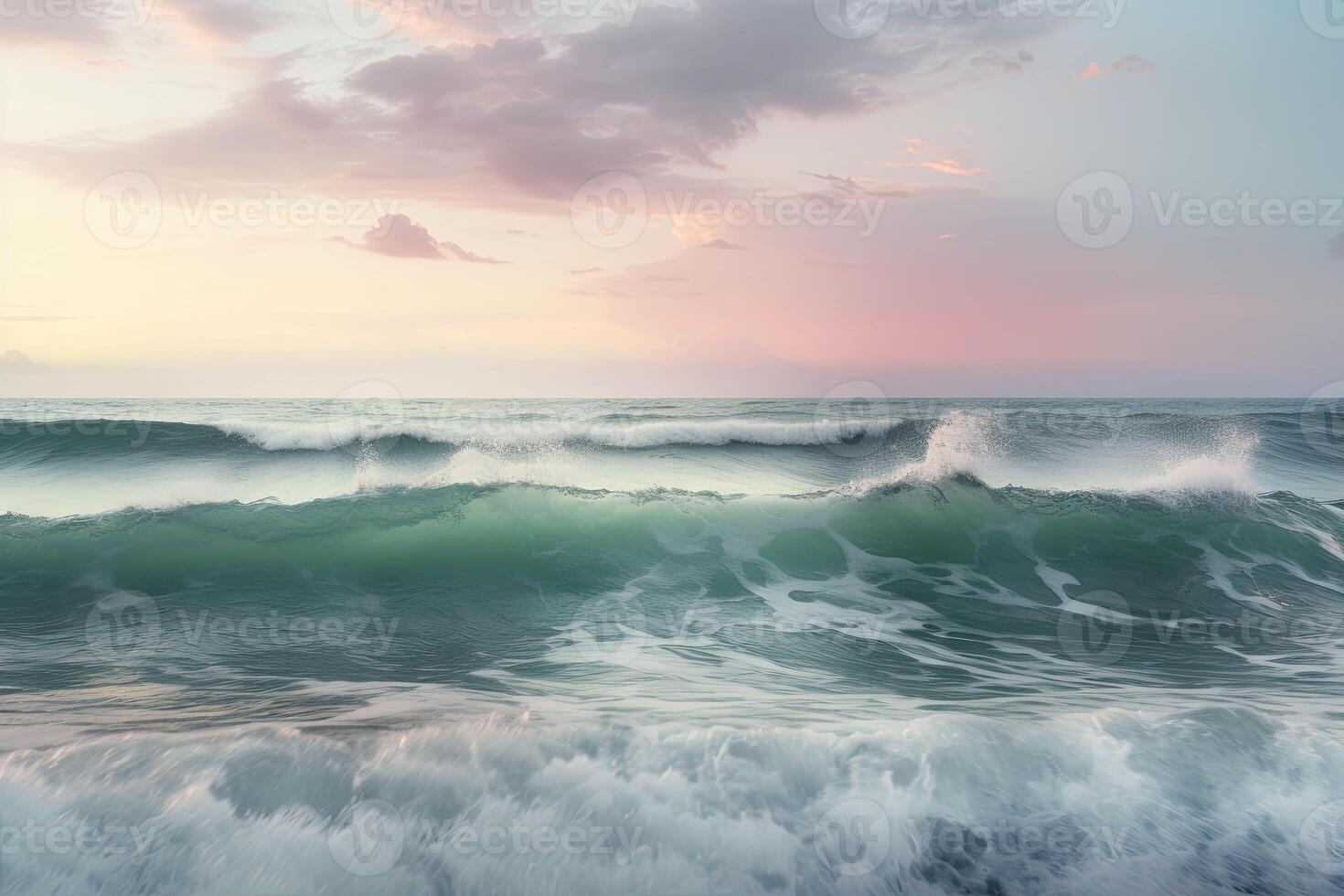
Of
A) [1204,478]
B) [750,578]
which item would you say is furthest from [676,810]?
[1204,478]

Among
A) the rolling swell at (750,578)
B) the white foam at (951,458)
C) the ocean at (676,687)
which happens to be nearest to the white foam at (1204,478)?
the ocean at (676,687)

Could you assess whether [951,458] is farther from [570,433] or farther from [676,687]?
[570,433]

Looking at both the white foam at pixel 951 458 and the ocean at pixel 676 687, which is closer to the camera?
the ocean at pixel 676 687

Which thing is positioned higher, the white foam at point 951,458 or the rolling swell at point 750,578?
the white foam at point 951,458

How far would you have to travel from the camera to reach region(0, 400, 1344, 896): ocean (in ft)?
11.4

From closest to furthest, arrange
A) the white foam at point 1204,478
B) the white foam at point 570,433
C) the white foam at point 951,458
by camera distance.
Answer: the white foam at point 1204,478 → the white foam at point 951,458 → the white foam at point 570,433

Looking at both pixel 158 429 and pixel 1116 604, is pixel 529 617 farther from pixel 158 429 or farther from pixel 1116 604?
pixel 158 429

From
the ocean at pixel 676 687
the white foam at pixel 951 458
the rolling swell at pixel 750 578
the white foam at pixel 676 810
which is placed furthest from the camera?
the white foam at pixel 951 458

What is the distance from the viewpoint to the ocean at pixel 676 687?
3475 mm

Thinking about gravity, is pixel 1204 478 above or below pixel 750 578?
above

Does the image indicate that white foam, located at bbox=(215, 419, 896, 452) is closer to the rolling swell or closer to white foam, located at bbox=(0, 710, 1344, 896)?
the rolling swell

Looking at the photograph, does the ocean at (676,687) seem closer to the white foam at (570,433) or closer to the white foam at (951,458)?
the white foam at (951,458)

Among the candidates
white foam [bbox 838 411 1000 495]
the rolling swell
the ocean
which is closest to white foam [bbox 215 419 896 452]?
the ocean

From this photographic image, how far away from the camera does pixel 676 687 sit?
17.6 ft
